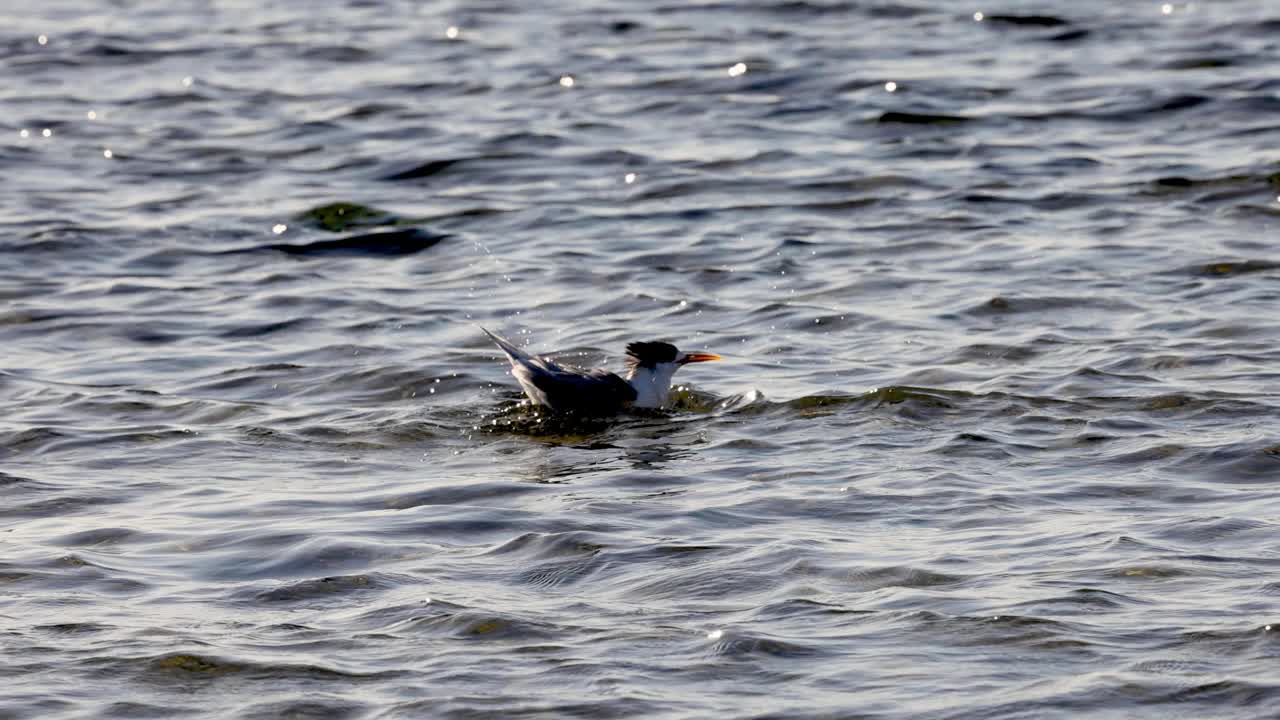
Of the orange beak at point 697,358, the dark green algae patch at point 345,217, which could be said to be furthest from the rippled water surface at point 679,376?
the orange beak at point 697,358

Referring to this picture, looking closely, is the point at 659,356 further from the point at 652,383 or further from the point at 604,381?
the point at 604,381

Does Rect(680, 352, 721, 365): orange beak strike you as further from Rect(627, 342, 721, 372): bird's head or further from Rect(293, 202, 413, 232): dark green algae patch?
Rect(293, 202, 413, 232): dark green algae patch

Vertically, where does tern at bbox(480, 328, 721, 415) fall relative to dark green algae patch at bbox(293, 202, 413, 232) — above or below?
below

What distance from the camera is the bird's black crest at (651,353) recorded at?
36.6ft

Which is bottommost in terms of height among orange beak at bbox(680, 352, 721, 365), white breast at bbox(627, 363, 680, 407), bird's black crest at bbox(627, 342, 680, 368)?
white breast at bbox(627, 363, 680, 407)

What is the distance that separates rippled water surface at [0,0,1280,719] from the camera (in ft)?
22.9

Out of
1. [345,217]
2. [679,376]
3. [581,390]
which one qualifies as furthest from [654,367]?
[345,217]

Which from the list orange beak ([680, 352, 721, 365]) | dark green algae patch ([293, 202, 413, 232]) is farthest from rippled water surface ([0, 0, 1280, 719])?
orange beak ([680, 352, 721, 365])

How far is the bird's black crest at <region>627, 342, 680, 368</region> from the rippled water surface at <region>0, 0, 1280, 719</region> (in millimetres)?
306

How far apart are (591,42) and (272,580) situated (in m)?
15.6

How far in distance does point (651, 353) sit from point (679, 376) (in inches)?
32.4

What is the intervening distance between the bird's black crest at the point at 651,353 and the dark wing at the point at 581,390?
15cm

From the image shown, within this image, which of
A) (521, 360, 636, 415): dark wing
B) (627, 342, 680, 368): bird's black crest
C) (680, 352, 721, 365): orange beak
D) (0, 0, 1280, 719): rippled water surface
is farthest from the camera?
(680, 352, 721, 365): orange beak

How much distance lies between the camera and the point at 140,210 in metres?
16.4
